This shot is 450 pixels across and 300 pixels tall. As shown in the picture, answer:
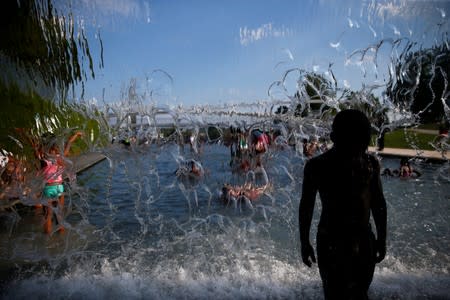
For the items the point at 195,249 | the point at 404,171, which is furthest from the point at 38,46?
the point at 404,171

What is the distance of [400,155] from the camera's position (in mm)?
18688

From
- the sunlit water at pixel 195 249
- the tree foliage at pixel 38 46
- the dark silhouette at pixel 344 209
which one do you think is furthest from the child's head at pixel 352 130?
the tree foliage at pixel 38 46

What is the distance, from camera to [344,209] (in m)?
2.70

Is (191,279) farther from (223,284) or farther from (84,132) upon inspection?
(84,132)

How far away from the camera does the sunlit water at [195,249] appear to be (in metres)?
4.95

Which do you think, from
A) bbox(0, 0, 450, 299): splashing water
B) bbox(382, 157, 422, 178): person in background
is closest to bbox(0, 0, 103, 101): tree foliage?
bbox(0, 0, 450, 299): splashing water

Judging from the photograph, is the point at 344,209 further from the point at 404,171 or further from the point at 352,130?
the point at 404,171

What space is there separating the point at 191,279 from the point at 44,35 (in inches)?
176

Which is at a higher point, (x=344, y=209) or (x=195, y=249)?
(x=344, y=209)

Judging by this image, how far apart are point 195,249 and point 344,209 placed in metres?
4.59

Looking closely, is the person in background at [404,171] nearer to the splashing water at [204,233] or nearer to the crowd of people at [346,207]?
the splashing water at [204,233]

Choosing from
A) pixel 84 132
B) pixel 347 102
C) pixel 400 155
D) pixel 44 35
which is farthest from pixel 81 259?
pixel 400 155

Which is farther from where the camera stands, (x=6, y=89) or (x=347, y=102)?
(x=347, y=102)

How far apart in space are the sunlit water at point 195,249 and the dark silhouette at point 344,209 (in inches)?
82.2
